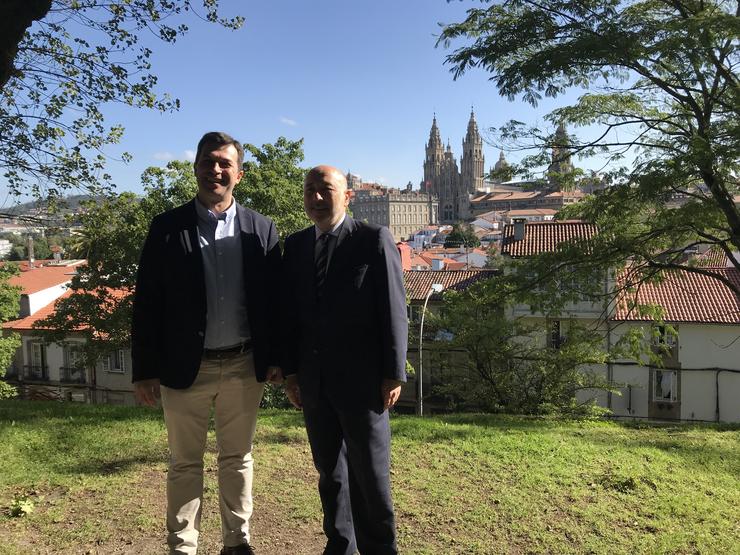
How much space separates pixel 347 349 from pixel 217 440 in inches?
32.0

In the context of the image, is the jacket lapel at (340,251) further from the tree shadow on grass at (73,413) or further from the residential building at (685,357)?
the residential building at (685,357)

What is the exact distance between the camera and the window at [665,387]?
20141 mm

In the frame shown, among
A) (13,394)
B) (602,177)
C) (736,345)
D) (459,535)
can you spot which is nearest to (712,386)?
(736,345)

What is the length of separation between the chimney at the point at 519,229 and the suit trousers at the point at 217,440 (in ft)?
63.0

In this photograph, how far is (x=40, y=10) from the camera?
9.21 ft

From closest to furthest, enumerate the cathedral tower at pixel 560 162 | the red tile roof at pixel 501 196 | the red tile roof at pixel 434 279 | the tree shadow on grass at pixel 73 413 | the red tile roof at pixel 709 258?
the tree shadow on grass at pixel 73 413, the cathedral tower at pixel 560 162, the red tile roof at pixel 709 258, the red tile roof at pixel 434 279, the red tile roof at pixel 501 196

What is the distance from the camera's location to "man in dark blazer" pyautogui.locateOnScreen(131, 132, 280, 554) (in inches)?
101

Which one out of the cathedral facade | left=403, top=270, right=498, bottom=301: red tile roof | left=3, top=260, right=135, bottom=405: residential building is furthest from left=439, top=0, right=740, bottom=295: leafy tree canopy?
the cathedral facade

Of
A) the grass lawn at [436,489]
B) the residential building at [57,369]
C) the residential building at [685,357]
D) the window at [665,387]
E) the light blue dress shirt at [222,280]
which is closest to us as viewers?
the light blue dress shirt at [222,280]

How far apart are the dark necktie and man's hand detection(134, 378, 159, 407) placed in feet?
2.88

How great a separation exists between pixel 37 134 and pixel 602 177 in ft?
21.3

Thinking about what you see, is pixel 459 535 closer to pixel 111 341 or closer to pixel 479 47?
pixel 479 47

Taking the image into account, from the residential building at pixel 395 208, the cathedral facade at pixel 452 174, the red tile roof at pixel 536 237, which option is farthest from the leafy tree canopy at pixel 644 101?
the cathedral facade at pixel 452 174

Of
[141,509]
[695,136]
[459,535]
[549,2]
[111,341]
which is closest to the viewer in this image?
[459,535]
